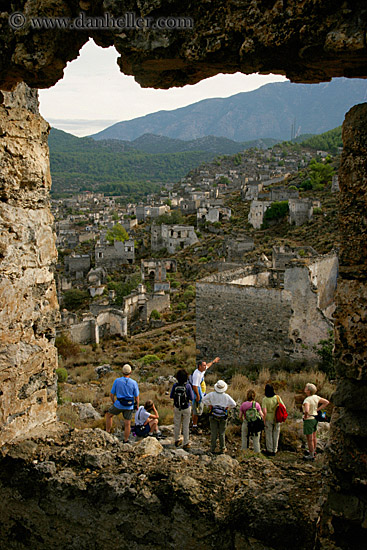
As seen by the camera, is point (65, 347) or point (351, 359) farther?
point (65, 347)

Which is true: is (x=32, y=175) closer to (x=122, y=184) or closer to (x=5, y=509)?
(x=5, y=509)

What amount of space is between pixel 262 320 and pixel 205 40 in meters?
8.99

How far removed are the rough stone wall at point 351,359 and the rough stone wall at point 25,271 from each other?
2.25 meters

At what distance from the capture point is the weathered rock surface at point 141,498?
261 centimetres

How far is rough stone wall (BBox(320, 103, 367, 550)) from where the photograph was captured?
7.30ft

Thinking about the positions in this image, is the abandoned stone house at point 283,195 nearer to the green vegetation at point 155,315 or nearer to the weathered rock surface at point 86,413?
the green vegetation at point 155,315

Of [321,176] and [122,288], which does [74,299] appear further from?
[321,176]

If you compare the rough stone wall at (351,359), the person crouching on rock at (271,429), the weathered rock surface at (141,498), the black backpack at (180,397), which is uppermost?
the rough stone wall at (351,359)

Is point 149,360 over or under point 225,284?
under

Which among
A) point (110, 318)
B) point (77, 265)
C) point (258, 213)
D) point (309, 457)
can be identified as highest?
point (309, 457)

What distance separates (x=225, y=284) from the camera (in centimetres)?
1098

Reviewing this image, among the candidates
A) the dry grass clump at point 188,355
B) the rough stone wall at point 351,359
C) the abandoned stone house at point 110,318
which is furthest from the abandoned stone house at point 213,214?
the rough stone wall at point 351,359

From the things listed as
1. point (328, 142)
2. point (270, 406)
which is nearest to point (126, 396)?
point (270, 406)

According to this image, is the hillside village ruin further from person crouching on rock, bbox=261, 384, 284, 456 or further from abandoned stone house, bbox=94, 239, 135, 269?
person crouching on rock, bbox=261, 384, 284, 456
